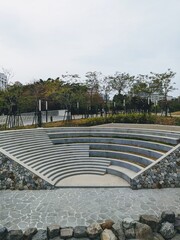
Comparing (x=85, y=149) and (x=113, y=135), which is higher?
(x=113, y=135)

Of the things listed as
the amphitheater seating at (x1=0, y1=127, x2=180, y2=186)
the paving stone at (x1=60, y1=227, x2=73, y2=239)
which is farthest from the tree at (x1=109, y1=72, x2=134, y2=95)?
the paving stone at (x1=60, y1=227, x2=73, y2=239)

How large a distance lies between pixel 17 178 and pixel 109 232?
17.0ft

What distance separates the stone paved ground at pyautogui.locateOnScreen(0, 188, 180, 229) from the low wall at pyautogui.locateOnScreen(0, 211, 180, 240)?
1.55ft

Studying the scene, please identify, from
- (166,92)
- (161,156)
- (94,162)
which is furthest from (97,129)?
(166,92)

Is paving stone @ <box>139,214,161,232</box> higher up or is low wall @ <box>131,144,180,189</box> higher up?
low wall @ <box>131,144,180,189</box>

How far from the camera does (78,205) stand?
7176 millimetres

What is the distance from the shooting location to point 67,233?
560cm

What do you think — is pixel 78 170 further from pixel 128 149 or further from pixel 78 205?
pixel 78 205

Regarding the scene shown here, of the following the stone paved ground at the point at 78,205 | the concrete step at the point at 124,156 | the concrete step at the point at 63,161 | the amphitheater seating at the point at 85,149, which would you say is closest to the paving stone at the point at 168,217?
the stone paved ground at the point at 78,205

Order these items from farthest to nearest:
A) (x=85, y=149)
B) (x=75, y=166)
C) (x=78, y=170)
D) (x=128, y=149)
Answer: (x=85, y=149) < (x=128, y=149) < (x=75, y=166) < (x=78, y=170)

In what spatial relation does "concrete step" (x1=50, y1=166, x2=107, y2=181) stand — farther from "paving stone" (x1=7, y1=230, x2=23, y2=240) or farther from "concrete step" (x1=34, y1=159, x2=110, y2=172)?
"paving stone" (x1=7, y1=230, x2=23, y2=240)

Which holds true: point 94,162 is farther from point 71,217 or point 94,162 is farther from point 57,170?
point 71,217

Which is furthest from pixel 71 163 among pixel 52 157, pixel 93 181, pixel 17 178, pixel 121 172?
pixel 17 178

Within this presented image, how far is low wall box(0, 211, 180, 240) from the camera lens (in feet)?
18.0
